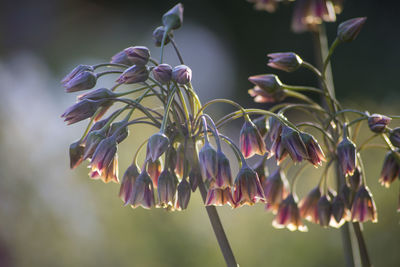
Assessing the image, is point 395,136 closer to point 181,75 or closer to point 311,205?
point 311,205

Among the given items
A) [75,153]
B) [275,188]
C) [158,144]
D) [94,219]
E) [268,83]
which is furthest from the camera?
[94,219]

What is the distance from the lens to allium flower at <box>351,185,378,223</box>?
1.45 meters

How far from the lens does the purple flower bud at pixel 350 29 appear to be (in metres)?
1.56

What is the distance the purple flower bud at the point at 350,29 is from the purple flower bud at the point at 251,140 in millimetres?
497

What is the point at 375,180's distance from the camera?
356cm

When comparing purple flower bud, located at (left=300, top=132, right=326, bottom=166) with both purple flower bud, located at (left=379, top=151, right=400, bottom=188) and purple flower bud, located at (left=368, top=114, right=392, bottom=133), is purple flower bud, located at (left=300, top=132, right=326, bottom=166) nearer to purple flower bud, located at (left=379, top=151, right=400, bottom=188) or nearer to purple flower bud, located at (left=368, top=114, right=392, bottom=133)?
purple flower bud, located at (left=368, top=114, right=392, bottom=133)

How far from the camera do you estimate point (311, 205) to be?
1673mm

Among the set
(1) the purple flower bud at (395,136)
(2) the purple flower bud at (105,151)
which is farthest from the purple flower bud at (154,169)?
(1) the purple flower bud at (395,136)

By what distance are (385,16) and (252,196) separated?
29.0 feet

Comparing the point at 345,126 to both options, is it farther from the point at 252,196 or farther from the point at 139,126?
the point at 139,126

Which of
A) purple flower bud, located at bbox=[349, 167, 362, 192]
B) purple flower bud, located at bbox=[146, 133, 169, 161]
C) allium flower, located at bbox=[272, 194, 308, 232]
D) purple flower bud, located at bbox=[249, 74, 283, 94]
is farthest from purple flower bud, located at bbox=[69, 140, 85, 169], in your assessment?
purple flower bud, located at bbox=[349, 167, 362, 192]

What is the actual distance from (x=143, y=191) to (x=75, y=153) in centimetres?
23

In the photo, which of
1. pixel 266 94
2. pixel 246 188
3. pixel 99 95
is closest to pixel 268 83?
pixel 266 94

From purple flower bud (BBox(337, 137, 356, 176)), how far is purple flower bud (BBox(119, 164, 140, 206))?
0.55 meters
